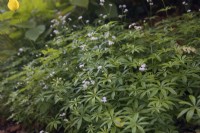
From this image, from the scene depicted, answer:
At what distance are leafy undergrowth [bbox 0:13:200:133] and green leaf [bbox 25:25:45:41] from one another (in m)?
1.10

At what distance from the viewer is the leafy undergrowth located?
2.12 metres

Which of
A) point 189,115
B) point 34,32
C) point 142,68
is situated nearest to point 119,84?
point 142,68

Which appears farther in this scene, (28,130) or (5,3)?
(5,3)

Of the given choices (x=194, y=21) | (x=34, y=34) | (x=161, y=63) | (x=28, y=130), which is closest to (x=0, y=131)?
(x=28, y=130)

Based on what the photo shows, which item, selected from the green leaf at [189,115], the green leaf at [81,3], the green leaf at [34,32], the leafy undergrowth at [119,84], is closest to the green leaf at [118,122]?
the leafy undergrowth at [119,84]

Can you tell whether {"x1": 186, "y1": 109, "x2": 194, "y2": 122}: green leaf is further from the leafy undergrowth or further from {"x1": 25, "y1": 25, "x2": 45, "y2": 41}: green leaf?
{"x1": 25, "y1": 25, "x2": 45, "y2": 41}: green leaf

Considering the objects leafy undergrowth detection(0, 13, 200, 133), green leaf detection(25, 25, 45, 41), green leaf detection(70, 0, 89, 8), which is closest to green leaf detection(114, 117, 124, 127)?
leafy undergrowth detection(0, 13, 200, 133)

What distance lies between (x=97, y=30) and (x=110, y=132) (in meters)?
1.18

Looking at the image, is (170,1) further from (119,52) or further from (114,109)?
(114,109)

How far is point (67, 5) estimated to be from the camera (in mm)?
4738

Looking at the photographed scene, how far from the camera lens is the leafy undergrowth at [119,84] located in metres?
2.12

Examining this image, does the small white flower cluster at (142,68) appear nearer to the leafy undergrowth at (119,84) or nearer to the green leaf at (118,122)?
the leafy undergrowth at (119,84)

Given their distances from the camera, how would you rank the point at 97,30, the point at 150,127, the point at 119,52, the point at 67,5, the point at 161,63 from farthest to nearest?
the point at 67,5 → the point at 97,30 → the point at 119,52 → the point at 161,63 → the point at 150,127

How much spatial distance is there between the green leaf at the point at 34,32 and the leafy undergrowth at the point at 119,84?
1098 millimetres
